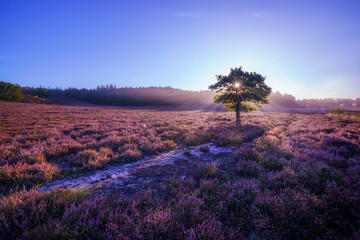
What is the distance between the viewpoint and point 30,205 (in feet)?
8.66

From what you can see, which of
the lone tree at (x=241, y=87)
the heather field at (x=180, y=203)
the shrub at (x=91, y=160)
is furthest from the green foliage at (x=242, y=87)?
the shrub at (x=91, y=160)

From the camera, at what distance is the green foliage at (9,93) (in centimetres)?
5159

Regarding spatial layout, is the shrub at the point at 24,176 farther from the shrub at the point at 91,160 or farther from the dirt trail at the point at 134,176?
the shrub at the point at 91,160

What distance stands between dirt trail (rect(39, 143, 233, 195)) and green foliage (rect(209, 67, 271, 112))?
438 inches

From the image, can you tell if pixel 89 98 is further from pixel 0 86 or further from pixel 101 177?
pixel 101 177

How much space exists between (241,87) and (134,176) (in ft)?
48.6

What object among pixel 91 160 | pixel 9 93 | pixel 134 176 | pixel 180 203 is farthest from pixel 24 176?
pixel 9 93

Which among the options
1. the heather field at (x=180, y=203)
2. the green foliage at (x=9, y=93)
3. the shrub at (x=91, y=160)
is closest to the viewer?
the heather field at (x=180, y=203)

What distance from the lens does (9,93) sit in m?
53.3

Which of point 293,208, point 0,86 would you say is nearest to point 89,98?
point 0,86

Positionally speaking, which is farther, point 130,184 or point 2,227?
point 130,184

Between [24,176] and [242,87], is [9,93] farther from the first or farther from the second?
[242,87]

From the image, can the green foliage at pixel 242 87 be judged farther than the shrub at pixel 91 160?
Yes

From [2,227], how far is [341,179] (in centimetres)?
702
